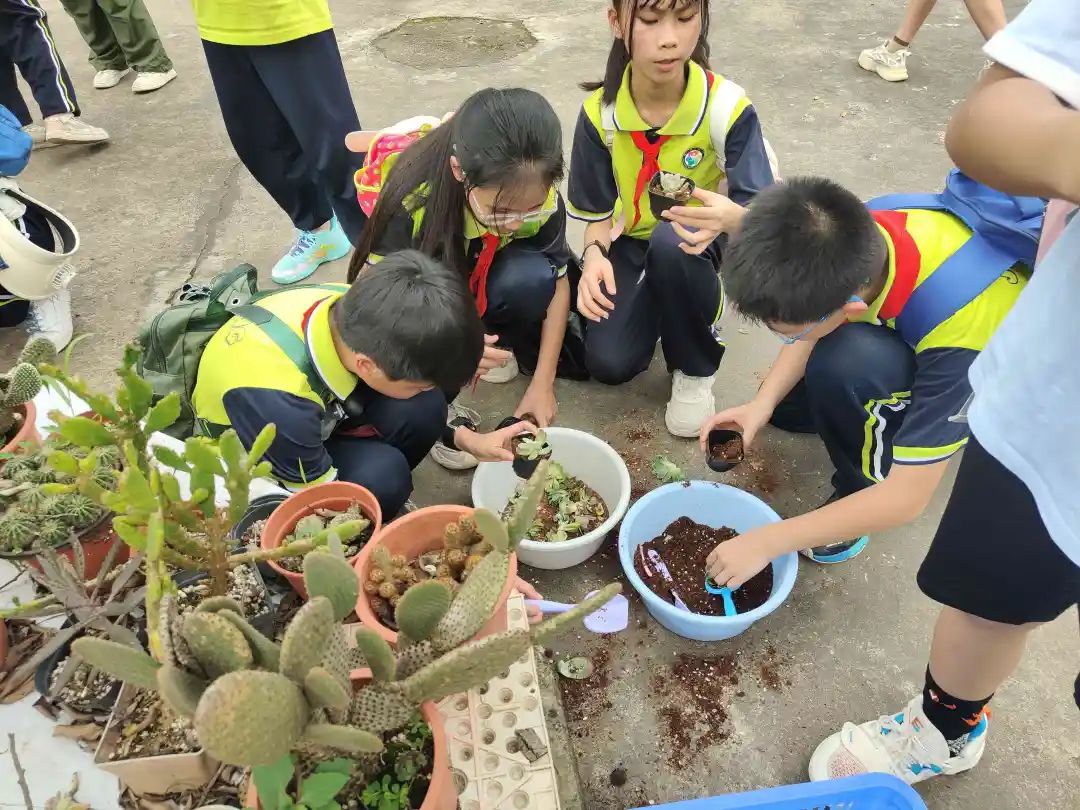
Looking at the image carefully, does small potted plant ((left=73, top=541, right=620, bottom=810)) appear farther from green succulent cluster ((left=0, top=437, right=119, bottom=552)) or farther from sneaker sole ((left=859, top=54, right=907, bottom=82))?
sneaker sole ((left=859, top=54, right=907, bottom=82))

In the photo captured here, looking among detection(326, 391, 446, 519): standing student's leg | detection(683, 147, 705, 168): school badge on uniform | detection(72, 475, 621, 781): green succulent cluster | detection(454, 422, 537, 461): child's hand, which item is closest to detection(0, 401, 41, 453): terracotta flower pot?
detection(326, 391, 446, 519): standing student's leg

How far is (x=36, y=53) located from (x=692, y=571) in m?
3.37

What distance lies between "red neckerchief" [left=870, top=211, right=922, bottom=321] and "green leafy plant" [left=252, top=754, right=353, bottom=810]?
118 cm

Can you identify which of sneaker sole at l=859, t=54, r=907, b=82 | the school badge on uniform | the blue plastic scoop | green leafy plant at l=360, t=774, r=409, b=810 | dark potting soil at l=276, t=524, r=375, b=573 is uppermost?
the school badge on uniform

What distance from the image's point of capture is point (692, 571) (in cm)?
154

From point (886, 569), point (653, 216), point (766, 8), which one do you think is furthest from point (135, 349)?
point (766, 8)

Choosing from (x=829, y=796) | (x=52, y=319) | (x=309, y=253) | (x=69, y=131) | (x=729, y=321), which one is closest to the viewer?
(x=829, y=796)

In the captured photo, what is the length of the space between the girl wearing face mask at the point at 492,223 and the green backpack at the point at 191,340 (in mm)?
348

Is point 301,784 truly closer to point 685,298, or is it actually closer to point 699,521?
point 699,521

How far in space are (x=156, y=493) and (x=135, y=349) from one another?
0.66 ft

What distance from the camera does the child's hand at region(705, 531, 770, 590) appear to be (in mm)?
1355

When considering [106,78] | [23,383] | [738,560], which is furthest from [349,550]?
[106,78]

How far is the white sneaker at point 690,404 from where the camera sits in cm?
190

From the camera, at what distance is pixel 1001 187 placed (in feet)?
2.05
